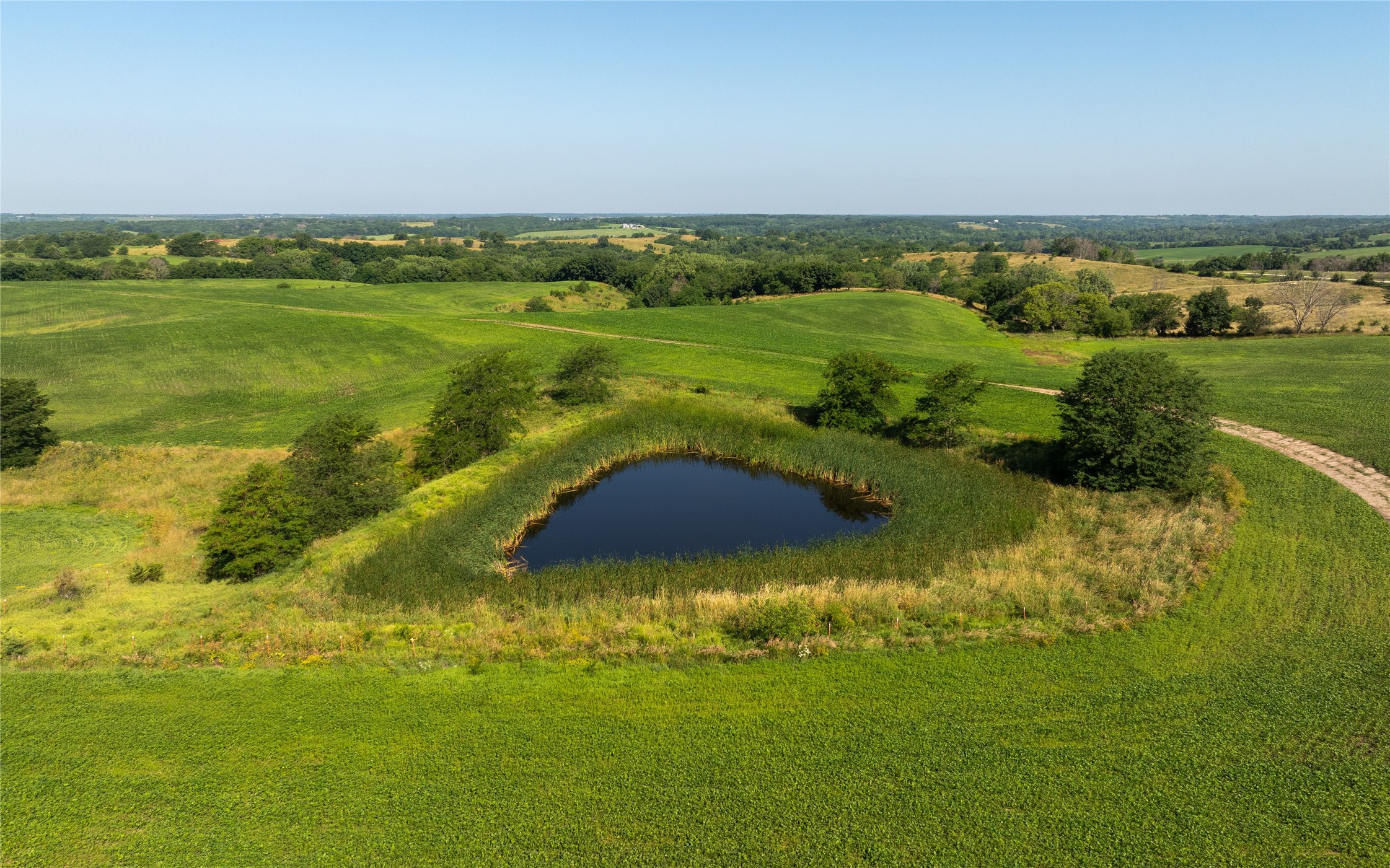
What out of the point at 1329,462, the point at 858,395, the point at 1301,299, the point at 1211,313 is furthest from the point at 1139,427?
the point at 1301,299

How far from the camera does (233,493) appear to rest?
2695 cm

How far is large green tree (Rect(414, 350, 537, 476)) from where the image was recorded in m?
39.7

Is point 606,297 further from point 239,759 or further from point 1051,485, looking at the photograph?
point 239,759

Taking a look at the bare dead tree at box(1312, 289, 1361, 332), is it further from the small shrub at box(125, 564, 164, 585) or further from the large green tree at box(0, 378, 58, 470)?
the large green tree at box(0, 378, 58, 470)

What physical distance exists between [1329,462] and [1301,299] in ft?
203

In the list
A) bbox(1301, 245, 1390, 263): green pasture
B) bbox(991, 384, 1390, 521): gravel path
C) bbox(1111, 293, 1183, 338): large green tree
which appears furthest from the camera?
bbox(1301, 245, 1390, 263): green pasture

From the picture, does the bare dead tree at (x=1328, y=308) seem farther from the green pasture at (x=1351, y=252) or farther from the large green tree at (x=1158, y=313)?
the green pasture at (x=1351, y=252)

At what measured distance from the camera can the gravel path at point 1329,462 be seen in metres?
29.4

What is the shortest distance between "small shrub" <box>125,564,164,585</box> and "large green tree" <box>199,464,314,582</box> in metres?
1.65

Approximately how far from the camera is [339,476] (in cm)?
3148

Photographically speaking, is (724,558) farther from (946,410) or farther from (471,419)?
(471,419)

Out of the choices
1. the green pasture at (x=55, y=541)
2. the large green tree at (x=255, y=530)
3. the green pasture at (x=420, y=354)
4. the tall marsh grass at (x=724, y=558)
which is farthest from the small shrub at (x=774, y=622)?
the green pasture at (x=420, y=354)

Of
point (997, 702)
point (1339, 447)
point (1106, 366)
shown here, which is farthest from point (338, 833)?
point (1339, 447)

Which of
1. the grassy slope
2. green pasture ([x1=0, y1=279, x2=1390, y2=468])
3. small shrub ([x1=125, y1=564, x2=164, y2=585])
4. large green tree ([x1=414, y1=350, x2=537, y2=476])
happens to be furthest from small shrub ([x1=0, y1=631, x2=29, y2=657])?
green pasture ([x1=0, y1=279, x2=1390, y2=468])
